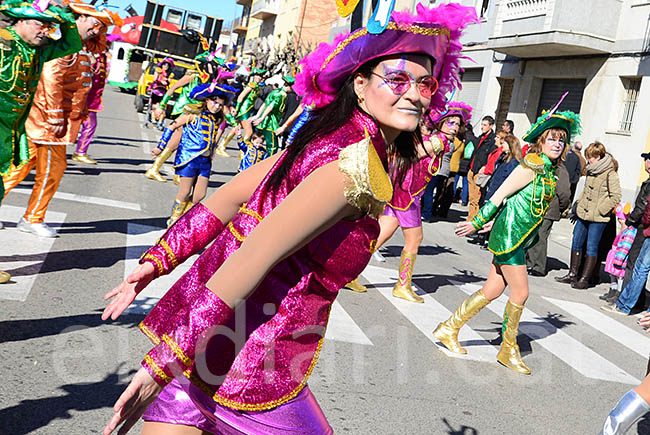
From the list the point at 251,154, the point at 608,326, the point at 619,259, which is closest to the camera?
the point at 608,326

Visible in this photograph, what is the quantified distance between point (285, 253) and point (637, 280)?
26.3ft

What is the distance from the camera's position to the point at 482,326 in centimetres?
685

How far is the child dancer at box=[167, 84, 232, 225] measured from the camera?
8531mm

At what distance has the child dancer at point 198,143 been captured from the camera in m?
8.53

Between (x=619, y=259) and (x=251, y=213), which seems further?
(x=619, y=259)

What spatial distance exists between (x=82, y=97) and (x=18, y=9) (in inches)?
186

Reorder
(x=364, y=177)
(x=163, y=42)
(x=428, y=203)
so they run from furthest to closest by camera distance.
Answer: (x=163, y=42), (x=428, y=203), (x=364, y=177)

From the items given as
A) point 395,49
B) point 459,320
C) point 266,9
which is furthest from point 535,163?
point 266,9

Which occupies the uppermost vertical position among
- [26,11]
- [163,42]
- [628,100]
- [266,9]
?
[266,9]

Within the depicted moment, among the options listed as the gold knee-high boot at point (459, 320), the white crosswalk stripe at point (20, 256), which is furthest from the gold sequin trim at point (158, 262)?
the gold knee-high boot at point (459, 320)

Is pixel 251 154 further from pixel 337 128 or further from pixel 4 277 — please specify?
pixel 337 128

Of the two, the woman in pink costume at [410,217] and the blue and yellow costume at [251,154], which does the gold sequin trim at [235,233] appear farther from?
the blue and yellow costume at [251,154]

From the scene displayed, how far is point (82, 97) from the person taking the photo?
9.64 m

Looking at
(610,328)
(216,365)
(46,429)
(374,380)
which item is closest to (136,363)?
(46,429)
